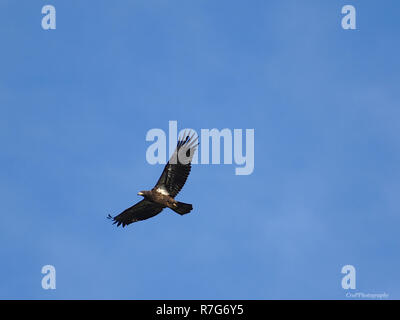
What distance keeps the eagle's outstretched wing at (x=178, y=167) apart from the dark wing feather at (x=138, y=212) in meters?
1.53

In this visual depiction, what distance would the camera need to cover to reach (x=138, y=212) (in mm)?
34812

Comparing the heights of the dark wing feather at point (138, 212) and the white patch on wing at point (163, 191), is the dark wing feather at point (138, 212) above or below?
below

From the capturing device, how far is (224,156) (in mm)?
31875

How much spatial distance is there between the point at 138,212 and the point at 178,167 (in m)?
3.23

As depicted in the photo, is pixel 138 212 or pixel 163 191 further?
pixel 138 212

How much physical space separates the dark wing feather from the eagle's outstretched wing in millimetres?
1532

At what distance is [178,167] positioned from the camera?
32.9 meters

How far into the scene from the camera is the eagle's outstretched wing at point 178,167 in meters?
32.8
